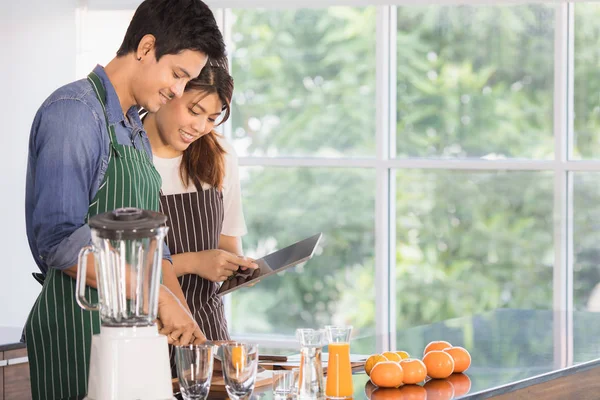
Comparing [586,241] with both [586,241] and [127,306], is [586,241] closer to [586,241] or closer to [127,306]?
[586,241]

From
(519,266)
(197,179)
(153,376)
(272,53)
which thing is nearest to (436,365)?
(153,376)

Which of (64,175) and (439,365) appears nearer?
(64,175)

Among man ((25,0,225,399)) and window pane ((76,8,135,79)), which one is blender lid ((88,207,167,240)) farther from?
window pane ((76,8,135,79))

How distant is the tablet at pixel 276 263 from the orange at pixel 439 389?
47 centimetres

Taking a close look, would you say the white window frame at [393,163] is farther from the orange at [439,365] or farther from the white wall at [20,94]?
the orange at [439,365]

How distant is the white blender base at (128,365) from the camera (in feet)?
4.92

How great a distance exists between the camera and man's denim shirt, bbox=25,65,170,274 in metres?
1.75

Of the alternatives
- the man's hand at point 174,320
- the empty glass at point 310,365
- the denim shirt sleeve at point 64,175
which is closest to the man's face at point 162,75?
the denim shirt sleeve at point 64,175

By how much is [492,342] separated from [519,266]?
2.55 meters

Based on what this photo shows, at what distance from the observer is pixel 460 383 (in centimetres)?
197

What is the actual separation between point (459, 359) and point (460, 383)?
103mm

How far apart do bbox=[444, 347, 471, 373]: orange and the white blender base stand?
2.55 feet

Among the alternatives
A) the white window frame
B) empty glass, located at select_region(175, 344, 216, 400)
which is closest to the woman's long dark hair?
empty glass, located at select_region(175, 344, 216, 400)

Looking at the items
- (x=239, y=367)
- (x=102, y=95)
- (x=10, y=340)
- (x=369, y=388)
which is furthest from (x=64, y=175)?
(x=10, y=340)
